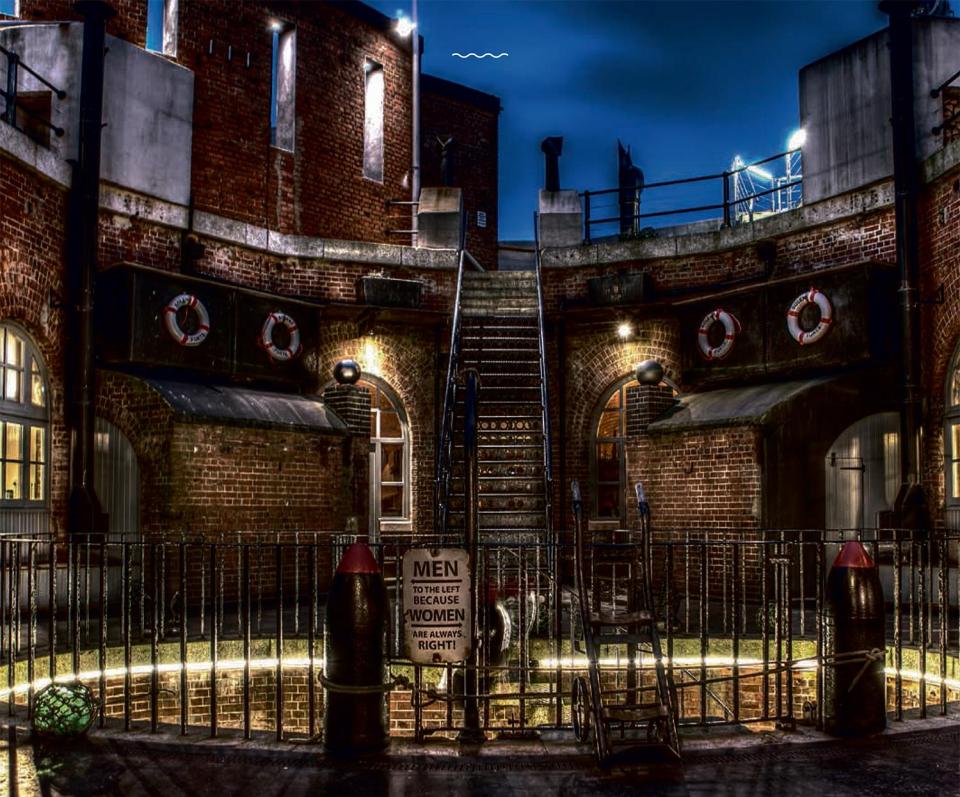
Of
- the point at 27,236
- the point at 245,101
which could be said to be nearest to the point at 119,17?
the point at 245,101

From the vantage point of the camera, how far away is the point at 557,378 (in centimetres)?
1498

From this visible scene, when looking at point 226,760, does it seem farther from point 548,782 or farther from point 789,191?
point 789,191

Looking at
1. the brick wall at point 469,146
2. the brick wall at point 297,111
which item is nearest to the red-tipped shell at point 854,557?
the brick wall at point 297,111

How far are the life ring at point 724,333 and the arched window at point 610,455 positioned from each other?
4.83 ft

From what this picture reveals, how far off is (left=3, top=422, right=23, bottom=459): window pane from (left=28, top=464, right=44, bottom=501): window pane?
0.30 meters

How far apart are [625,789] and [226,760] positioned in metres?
2.17

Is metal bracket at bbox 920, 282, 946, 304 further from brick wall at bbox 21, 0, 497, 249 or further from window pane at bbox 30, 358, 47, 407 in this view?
brick wall at bbox 21, 0, 497, 249

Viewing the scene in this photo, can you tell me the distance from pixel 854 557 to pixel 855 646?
531mm

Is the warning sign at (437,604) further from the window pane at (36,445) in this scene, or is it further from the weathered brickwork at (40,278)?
the window pane at (36,445)

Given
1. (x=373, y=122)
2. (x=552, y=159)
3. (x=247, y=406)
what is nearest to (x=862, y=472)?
(x=247, y=406)

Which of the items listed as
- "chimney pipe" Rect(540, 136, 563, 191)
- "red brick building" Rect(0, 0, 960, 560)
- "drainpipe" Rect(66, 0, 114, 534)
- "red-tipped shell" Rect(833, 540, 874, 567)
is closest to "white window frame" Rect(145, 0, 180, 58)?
"red brick building" Rect(0, 0, 960, 560)

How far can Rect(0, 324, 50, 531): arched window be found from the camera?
10.4m

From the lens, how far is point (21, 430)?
35.1 feet

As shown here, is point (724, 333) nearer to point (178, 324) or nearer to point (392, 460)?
point (392, 460)
